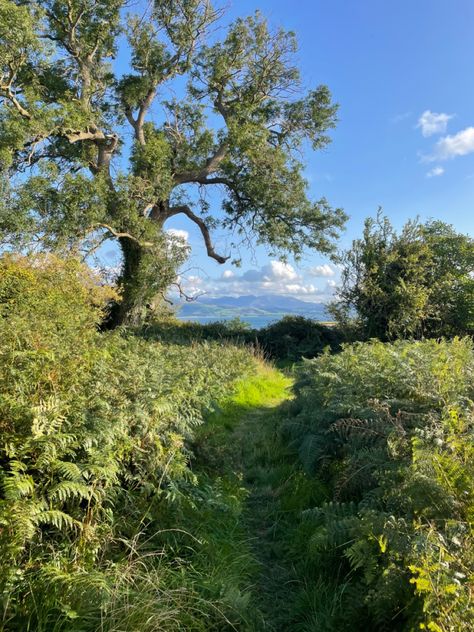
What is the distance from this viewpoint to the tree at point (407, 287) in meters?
16.0

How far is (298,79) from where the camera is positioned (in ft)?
70.0

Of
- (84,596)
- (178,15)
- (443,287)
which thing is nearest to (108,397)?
(84,596)

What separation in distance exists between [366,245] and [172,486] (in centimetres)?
1493

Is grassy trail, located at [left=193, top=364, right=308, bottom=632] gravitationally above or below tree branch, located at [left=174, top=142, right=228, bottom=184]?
below

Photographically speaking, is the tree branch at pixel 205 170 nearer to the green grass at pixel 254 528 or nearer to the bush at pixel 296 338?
the bush at pixel 296 338

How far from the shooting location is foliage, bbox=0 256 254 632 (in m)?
2.33

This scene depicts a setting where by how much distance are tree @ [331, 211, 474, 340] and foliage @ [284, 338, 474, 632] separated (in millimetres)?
11207

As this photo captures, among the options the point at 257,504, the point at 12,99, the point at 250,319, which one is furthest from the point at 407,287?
the point at 12,99

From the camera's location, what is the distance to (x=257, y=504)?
15.4 ft

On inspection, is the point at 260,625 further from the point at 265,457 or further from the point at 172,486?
the point at 265,457

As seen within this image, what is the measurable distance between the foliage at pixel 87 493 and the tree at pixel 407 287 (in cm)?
1304

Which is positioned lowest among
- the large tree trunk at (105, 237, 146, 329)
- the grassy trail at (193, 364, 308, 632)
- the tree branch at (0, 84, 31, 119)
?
the grassy trail at (193, 364, 308, 632)

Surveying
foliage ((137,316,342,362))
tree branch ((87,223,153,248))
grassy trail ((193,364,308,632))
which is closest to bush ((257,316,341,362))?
foliage ((137,316,342,362))

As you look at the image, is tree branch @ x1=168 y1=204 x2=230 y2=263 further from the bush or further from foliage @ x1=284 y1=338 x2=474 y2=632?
foliage @ x1=284 y1=338 x2=474 y2=632
